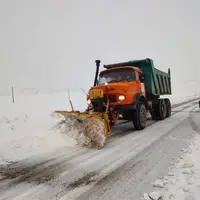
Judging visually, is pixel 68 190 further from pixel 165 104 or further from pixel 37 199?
pixel 165 104

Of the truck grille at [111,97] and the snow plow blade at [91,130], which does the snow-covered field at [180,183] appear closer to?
the snow plow blade at [91,130]

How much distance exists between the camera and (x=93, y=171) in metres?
3.81

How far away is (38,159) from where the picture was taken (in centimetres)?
465

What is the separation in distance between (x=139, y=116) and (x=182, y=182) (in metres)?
4.35

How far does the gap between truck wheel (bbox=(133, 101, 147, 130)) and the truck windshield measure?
1.03 m

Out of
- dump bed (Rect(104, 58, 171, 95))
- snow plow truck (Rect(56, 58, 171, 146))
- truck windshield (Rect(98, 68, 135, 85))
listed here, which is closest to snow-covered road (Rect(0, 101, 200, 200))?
snow plow truck (Rect(56, 58, 171, 146))

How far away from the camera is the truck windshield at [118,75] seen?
7.82 m

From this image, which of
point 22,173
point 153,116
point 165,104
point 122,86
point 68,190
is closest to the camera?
point 68,190

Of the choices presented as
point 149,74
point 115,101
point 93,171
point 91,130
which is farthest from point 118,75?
point 93,171

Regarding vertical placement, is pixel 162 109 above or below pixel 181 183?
above

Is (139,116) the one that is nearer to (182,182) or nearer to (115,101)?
(115,101)

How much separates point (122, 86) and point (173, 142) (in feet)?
7.85

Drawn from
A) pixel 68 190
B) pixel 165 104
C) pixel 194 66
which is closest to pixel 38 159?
pixel 68 190

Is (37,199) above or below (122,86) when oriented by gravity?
below
